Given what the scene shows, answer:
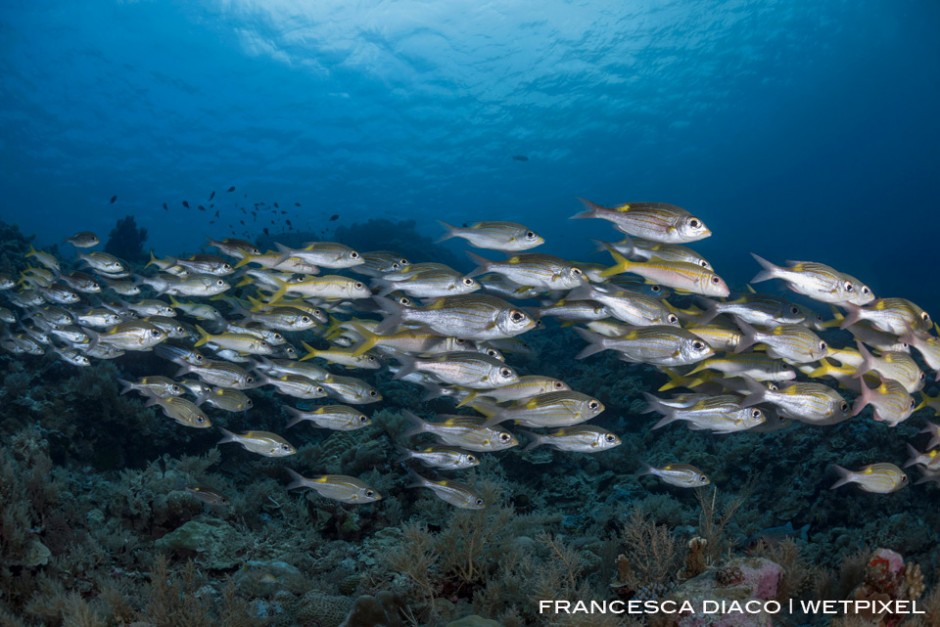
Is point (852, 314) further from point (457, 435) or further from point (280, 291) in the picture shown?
point (280, 291)

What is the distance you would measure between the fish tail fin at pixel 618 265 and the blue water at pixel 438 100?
110 ft

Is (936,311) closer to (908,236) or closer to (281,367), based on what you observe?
(281,367)

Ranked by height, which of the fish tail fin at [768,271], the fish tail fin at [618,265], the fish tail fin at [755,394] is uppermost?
the fish tail fin at [768,271]

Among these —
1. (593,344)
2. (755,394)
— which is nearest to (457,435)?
(593,344)

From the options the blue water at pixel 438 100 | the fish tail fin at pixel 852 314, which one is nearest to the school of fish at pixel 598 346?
the fish tail fin at pixel 852 314

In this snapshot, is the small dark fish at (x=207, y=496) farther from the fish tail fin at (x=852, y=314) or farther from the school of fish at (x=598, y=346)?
the fish tail fin at (x=852, y=314)

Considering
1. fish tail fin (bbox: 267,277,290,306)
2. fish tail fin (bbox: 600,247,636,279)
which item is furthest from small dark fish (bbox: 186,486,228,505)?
fish tail fin (bbox: 600,247,636,279)

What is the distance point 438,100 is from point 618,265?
48.9 meters

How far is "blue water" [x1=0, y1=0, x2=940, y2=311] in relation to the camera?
40.4 meters

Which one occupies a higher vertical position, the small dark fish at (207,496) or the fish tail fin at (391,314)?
the fish tail fin at (391,314)

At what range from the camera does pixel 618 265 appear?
5.39 metres

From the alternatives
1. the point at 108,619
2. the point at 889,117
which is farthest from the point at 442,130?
the point at 889,117

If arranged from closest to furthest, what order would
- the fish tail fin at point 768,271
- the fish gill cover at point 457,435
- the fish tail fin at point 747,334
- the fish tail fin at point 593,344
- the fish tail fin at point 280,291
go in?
1. the fish gill cover at point 457,435
2. the fish tail fin at point 768,271
3. the fish tail fin at point 747,334
4. the fish tail fin at point 593,344
5. the fish tail fin at point 280,291

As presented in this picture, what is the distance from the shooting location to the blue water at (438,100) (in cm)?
4038
